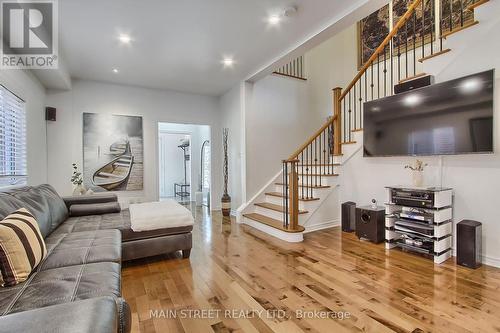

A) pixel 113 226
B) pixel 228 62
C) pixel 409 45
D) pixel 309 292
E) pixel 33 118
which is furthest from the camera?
pixel 409 45

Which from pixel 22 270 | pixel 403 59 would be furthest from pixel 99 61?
pixel 403 59

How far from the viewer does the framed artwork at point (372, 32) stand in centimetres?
484

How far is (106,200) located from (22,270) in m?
2.29

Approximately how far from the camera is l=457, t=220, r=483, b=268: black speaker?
2.46 m

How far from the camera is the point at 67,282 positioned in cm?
138

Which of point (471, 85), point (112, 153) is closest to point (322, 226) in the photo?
point (471, 85)

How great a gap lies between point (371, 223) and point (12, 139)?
4762mm

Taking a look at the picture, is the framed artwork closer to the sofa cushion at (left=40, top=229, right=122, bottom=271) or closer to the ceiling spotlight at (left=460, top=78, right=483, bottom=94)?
the ceiling spotlight at (left=460, top=78, right=483, bottom=94)

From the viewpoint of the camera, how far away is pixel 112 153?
4.89 m

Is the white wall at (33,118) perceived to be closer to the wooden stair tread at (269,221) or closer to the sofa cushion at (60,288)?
the sofa cushion at (60,288)

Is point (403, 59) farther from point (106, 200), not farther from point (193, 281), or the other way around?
point (106, 200)

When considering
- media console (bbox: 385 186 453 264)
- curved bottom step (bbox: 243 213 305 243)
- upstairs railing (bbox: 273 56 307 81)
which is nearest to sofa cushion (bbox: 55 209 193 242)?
curved bottom step (bbox: 243 213 305 243)

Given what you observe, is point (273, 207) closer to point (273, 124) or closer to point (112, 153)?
point (273, 124)

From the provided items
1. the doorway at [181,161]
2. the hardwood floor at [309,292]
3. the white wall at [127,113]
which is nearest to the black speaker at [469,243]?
the hardwood floor at [309,292]
